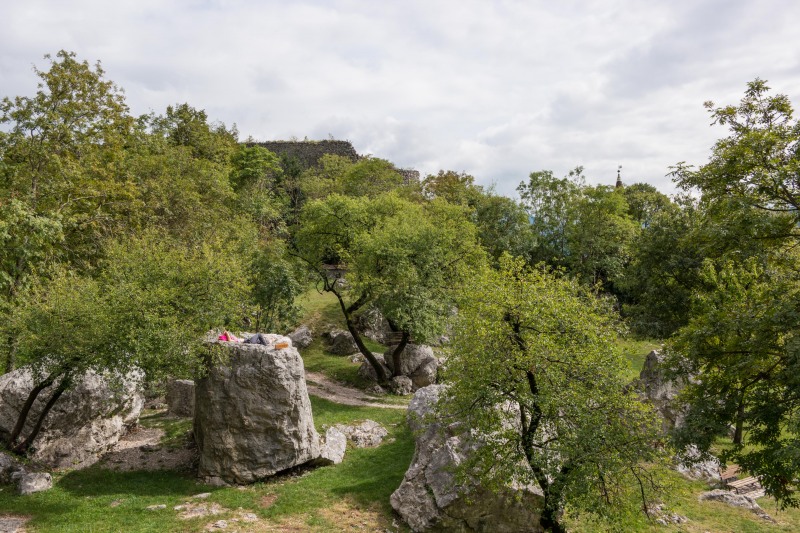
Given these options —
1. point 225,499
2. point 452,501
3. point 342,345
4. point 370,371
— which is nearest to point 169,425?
point 225,499

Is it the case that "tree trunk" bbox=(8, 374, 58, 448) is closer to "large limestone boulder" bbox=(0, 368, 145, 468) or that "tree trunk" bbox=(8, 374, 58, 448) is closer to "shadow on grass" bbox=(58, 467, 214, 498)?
"large limestone boulder" bbox=(0, 368, 145, 468)

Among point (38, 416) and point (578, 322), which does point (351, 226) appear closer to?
point (38, 416)

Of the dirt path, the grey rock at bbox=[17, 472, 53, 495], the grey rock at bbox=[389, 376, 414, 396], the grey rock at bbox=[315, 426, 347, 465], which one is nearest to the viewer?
the grey rock at bbox=[17, 472, 53, 495]

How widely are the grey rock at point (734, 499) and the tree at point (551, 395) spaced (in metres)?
7.84

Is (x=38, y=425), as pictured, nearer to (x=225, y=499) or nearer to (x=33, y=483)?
(x=33, y=483)

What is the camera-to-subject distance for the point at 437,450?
1669 cm

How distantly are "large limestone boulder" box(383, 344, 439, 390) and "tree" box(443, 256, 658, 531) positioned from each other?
1733cm

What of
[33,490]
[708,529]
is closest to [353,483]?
[33,490]

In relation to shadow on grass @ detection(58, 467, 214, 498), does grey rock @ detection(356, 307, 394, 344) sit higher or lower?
higher

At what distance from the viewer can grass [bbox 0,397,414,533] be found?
607 inches

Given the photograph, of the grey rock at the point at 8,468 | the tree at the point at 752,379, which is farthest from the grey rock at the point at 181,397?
the tree at the point at 752,379

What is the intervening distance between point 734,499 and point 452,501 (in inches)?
433

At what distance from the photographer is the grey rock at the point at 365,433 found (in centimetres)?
2244

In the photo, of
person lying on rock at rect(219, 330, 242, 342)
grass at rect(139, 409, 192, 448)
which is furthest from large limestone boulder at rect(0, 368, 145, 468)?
person lying on rock at rect(219, 330, 242, 342)
